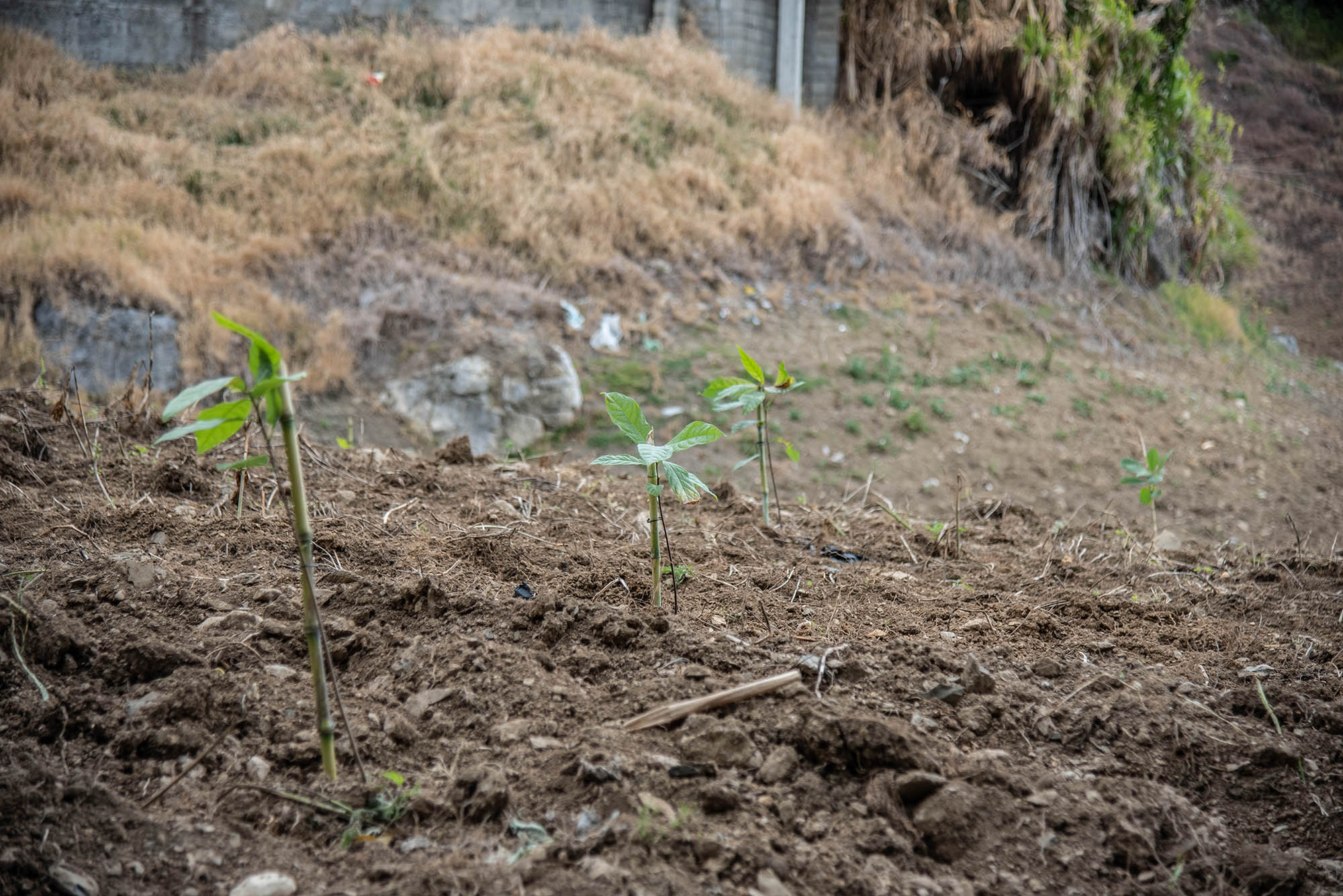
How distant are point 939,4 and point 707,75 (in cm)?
300

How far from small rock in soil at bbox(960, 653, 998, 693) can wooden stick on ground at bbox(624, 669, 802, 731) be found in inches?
11.9

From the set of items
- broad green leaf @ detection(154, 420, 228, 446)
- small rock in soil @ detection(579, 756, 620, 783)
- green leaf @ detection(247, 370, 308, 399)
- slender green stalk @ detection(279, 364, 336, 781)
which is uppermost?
green leaf @ detection(247, 370, 308, 399)

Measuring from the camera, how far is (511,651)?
142 cm

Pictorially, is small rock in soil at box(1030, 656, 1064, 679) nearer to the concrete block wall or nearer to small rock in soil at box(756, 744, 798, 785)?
small rock in soil at box(756, 744, 798, 785)

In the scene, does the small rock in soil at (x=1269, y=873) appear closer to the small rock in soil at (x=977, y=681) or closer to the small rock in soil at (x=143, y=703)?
the small rock in soil at (x=977, y=681)

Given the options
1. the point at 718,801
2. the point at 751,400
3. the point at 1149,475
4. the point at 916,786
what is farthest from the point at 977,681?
the point at 1149,475

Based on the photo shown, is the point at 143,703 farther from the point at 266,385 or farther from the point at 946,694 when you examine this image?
the point at 946,694

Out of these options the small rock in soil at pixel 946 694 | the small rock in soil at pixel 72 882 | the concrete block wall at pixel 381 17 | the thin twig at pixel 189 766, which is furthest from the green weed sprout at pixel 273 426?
the concrete block wall at pixel 381 17

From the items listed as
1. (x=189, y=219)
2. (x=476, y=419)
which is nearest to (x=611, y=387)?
(x=476, y=419)

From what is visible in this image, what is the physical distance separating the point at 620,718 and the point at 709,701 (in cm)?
14

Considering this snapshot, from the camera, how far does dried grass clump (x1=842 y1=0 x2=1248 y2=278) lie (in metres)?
9.99

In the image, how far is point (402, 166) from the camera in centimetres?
783

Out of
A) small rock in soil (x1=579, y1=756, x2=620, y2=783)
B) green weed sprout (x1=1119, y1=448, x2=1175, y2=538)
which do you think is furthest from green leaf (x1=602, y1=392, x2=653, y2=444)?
green weed sprout (x1=1119, y1=448, x2=1175, y2=538)

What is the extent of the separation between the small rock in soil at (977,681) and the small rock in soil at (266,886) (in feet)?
3.40
